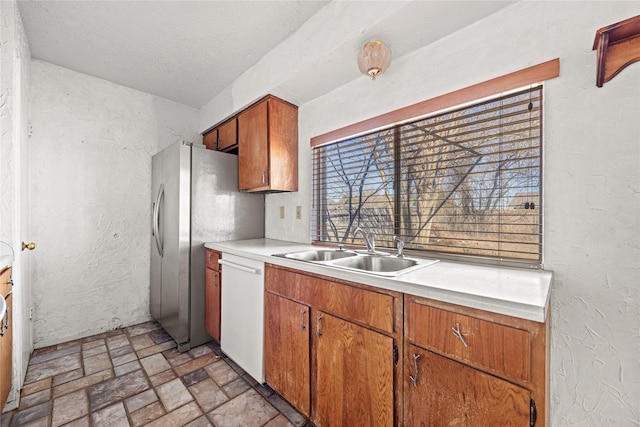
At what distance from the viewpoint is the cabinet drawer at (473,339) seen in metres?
0.81

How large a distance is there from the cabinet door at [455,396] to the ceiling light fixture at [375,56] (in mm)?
1418

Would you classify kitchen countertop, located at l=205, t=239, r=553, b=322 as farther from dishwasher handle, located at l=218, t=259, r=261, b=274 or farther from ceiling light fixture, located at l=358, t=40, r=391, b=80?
ceiling light fixture, located at l=358, t=40, r=391, b=80

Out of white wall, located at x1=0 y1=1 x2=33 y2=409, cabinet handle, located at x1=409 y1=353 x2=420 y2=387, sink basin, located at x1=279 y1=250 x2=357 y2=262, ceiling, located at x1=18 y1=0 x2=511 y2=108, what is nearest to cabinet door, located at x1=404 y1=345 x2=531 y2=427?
cabinet handle, located at x1=409 y1=353 x2=420 y2=387

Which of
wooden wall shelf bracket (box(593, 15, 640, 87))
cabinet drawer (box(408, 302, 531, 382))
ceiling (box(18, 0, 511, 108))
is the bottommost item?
cabinet drawer (box(408, 302, 531, 382))

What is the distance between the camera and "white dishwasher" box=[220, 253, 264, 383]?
1738mm

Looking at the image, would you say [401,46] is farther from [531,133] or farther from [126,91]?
[126,91]

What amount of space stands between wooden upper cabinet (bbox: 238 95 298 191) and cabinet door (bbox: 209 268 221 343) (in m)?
0.82

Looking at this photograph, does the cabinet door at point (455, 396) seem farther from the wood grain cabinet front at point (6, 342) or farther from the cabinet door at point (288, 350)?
the wood grain cabinet front at point (6, 342)

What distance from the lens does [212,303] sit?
225cm

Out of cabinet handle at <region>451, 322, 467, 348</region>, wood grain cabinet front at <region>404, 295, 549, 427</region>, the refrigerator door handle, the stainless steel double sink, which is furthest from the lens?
the refrigerator door handle

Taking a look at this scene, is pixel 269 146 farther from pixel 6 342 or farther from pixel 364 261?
pixel 6 342

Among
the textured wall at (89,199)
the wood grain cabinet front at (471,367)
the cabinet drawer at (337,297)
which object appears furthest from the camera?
the textured wall at (89,199)

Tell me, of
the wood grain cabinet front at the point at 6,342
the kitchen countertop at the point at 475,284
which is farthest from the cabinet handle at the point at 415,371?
the wood grain cabinet front at the point at 6,342

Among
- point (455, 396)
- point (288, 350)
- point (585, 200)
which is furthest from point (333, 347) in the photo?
point (585, 200)
